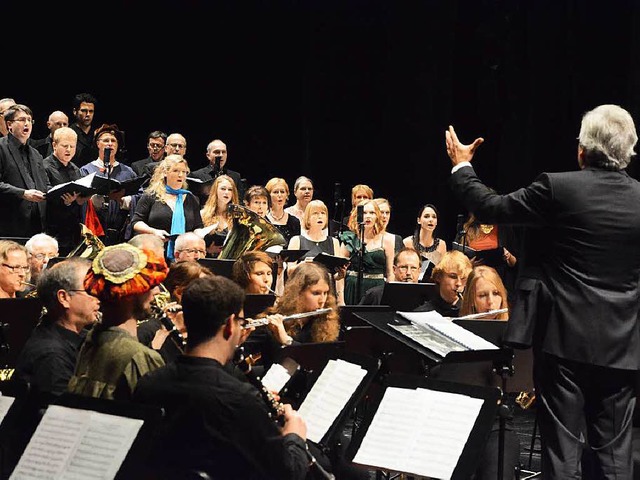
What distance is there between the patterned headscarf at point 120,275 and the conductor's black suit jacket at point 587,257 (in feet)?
3.99

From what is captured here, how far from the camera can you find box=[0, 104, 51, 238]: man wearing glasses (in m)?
7.22

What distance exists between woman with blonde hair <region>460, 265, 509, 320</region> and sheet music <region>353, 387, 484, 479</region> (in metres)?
1.89

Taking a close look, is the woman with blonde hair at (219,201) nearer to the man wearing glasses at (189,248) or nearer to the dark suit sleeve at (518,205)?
the man wearing glasses at (189,248)

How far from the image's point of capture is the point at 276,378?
4.15m

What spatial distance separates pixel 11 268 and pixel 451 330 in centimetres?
259

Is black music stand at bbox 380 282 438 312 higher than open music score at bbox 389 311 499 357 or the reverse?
the reverse

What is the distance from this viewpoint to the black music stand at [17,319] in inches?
190

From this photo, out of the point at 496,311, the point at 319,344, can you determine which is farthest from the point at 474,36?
the point at 319,344

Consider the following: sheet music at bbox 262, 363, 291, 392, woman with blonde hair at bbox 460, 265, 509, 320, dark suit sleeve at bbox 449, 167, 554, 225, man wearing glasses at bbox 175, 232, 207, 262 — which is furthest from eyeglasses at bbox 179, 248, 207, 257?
dark suit sleeve at bbox 449, 167, 554, 225

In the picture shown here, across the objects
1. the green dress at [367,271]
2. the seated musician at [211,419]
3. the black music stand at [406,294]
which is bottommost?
the green dress at [367,271]

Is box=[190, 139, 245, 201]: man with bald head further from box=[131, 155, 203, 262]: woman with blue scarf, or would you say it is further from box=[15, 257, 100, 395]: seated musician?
box=[15, 257, 100, 395]: seated musician

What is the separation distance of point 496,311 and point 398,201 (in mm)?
6128

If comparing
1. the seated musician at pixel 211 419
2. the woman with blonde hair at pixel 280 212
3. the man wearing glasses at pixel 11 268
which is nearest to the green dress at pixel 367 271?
the woman with blonde hair at pixel 280 212

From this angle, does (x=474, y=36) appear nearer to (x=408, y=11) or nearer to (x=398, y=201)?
(x=408, y=11)
